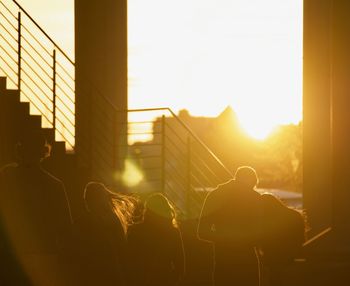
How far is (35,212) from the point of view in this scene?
18.4 ft

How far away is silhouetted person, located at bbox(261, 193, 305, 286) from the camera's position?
6395mm

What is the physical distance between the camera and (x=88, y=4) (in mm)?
10492

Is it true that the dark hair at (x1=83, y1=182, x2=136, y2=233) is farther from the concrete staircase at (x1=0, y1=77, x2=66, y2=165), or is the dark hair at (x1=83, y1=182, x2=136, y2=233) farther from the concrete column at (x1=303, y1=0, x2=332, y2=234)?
the concrete column at (x1=303, y1=0, x2=332, y2=234)

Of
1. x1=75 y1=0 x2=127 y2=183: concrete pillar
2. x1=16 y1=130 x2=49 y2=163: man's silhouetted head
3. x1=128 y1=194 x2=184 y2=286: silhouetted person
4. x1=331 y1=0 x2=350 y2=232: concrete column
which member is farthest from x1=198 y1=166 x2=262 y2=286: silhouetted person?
x1=75 y1=0 x2=127 y2=183: concrete pillar

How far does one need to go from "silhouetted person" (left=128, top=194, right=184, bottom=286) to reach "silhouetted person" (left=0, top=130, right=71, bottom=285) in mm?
A: 479

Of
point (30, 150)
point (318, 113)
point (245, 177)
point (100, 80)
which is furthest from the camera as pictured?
point (100, 80)

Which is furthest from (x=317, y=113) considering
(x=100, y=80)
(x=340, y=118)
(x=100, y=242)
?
(x=100, y=242)

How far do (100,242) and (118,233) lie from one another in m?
0.12

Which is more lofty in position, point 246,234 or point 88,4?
point 88,4

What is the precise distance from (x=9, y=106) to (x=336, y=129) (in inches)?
124

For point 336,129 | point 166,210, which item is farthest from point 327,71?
point 166,210

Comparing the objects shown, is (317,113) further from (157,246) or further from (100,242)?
(100,242)

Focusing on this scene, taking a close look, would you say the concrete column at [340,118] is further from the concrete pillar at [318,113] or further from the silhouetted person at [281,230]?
A: the silhouetted person at [281,230]

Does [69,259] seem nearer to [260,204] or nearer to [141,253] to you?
[141,253]
